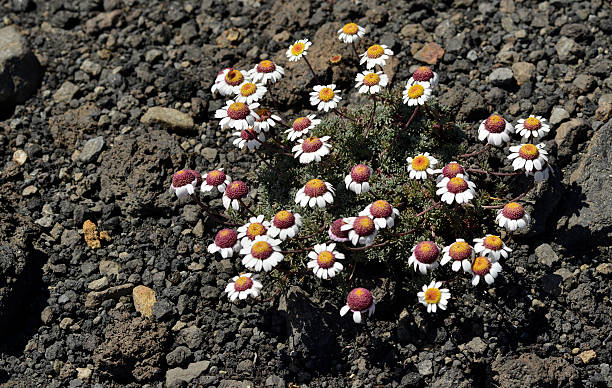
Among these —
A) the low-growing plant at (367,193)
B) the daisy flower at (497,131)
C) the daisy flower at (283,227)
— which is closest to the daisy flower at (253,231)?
the low-growing plant at (367,193)

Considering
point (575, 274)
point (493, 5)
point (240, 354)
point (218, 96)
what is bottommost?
point (240, 354)

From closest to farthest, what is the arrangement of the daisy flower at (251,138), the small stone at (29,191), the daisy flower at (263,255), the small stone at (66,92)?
the daisy flower at (263,255), the daisy flower at (251,138), the small stone at (29,191), the small stone at (66,92)

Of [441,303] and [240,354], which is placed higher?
[441,303]

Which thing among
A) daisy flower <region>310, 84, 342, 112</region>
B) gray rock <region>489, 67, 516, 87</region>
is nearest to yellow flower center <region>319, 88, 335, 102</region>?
daisy flower <region>310, 84, 342, 112</region>

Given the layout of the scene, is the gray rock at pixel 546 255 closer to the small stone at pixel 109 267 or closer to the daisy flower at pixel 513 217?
the daisy flower at pixel 513 217

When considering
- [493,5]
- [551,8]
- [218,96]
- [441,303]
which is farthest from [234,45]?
[441,303]

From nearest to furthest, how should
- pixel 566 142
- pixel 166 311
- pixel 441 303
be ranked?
pixel 441 303
pixel 166 311
pixel 566 142

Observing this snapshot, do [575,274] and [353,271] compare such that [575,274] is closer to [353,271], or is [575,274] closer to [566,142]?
[566,142]
